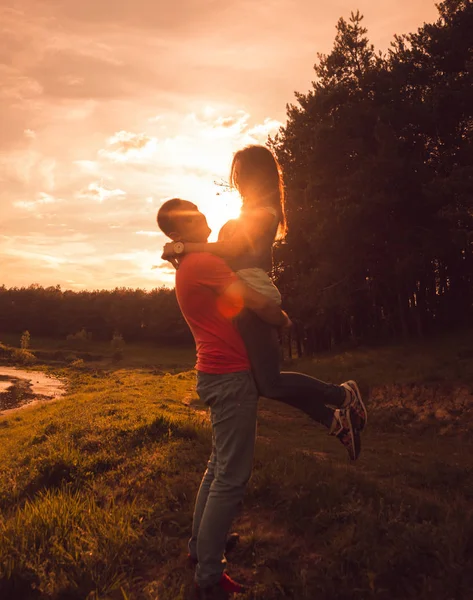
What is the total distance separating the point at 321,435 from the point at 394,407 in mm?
2793

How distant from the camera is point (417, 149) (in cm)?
2255

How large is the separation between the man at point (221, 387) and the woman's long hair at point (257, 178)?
62 centimetres

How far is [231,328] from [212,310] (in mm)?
177

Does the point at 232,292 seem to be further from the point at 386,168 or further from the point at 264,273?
the point at 386,168

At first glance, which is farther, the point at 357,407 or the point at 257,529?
the point at 257,529

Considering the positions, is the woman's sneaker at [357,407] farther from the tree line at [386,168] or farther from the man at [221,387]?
the tree line at [386,168]

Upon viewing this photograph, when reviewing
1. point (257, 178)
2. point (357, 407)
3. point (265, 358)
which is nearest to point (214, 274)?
point (265, 358)

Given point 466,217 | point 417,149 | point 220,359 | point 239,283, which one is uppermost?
point 417,149

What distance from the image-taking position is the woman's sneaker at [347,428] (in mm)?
3699

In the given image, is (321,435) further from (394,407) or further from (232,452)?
(232,452)

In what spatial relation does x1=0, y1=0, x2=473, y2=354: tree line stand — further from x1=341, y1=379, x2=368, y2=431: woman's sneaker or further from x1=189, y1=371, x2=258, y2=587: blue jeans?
x1=189, y1=371, x2=258, y2=587: blue jeans

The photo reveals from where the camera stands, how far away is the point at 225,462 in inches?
121

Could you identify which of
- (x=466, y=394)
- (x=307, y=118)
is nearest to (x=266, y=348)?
(x=466, y=394)

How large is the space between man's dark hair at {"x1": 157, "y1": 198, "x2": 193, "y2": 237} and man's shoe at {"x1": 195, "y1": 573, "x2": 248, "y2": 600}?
7.75 feet
